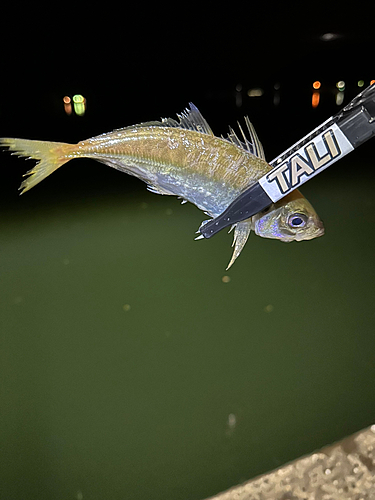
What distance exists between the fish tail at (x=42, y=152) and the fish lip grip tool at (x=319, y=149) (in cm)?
35

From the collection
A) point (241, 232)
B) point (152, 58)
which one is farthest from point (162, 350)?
point (152, 58)

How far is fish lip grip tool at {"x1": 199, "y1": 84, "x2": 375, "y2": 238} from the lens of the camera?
0.72m

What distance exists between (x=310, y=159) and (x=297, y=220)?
0.43 feet

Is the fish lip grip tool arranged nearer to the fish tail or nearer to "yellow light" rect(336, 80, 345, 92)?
the fish tail

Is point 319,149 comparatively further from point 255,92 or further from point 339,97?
point 339,97

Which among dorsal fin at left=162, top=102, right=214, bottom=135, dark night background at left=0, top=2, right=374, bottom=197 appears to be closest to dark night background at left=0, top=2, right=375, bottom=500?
dark night background at left=0, top=2, right=374, bottom=197

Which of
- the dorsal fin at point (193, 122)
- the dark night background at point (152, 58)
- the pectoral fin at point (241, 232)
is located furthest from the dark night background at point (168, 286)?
the pectoral fin at point (241, 232)

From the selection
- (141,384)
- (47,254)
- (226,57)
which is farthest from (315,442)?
(226,57)

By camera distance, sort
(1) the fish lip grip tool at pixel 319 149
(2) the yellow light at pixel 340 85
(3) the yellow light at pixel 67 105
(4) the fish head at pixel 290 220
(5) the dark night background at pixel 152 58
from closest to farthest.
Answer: (1) the fish lip grip tool at pixel 319 149, (4) the fish head at pixel 290 220, (5) the dark night background at pixel 152 58, (3) the yellow light at pixel 67 105, (2) the yellow light at pixel 340 85

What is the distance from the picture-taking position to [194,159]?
83 cm

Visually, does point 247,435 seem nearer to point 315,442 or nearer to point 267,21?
point 315,442

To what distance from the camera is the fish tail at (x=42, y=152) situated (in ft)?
2.64

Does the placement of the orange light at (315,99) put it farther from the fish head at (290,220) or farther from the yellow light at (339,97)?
the fish head at (290,220)

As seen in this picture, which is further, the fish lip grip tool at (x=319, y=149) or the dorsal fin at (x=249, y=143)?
the dorsal fin at (x=249, y=143)
